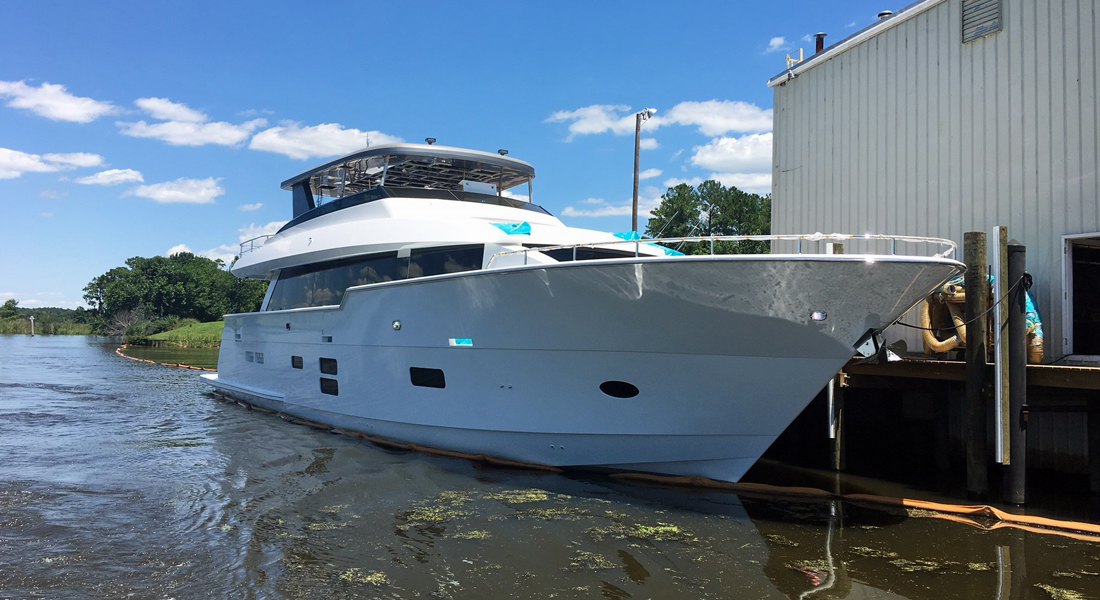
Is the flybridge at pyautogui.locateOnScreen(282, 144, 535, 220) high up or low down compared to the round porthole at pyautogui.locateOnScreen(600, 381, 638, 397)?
up

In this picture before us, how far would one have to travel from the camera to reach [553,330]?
19.7 feet

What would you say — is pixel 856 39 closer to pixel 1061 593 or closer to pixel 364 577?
pixel 1061 593

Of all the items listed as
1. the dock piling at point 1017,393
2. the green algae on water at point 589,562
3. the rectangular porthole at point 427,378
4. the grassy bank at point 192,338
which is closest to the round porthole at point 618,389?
the green algae on water at point 589,562

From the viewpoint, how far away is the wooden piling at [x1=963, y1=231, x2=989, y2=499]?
5973mm

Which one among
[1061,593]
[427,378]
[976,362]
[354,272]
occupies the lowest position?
[1061,593]

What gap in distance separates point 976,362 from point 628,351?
123 inches

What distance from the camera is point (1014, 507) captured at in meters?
5.77

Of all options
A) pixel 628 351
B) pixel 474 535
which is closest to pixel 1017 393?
pixel 628 351

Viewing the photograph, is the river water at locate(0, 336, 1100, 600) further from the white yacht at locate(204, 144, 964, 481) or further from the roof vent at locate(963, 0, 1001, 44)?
the roof vent at locate(963, 0, 1001, 44)

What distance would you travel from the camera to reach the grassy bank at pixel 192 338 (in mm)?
37281

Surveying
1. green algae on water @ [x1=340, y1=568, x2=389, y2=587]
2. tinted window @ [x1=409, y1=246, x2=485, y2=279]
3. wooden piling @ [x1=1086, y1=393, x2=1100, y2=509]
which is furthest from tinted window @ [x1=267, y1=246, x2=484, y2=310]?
wooden piling @ [x1=1086, y1=393, x2=1100, y2=509]

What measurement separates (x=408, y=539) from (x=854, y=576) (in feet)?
10.2

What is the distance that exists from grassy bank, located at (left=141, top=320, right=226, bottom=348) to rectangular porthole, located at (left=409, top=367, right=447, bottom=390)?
111 ft

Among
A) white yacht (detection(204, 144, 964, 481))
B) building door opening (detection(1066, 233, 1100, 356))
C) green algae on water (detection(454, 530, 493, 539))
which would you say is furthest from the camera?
building door opening (detection(1066, 233, 1100, 356))
